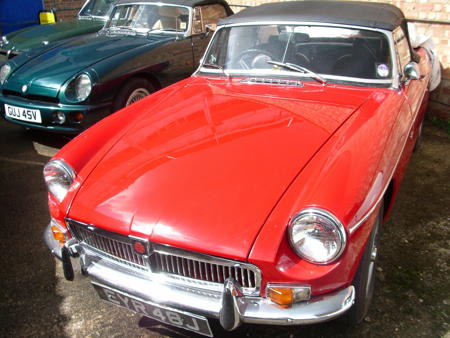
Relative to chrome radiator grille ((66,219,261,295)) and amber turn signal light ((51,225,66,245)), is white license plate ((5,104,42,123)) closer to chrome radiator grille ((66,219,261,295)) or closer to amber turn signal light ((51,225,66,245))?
amber turn signal light ((51,225,66,245))

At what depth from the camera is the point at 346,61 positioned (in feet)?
9.53

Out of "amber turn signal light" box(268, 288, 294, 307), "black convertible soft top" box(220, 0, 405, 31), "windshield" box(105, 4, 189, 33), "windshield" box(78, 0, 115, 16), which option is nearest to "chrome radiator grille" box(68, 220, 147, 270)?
"amber turn signal light" box(268, 288, 294, 307)

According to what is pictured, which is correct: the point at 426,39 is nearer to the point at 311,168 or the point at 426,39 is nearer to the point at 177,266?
the point at 311,168

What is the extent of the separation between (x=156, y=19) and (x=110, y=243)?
3839 millimetres

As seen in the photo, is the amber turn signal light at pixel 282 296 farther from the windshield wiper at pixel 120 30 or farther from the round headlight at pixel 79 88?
the windshield wiper at pixel 120 30

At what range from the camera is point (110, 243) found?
2.08 metres

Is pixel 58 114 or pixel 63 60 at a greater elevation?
pixel 63 60

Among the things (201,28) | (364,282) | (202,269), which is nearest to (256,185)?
(202,269)

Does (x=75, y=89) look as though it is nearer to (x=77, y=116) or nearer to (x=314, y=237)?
(x=77, y=116)

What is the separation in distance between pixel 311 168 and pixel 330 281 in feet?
1.76

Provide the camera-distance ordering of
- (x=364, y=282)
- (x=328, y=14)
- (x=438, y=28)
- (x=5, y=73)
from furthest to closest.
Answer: (x=438, y=28) → (x=5, y=73) → (x=328, y=14) → (x=364, y=282)

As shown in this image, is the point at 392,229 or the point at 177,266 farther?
the point at 392,229

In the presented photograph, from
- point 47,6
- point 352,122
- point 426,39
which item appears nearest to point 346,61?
point 352,122

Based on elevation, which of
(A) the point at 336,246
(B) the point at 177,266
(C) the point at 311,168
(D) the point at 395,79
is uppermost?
(D) the point at 395,79
